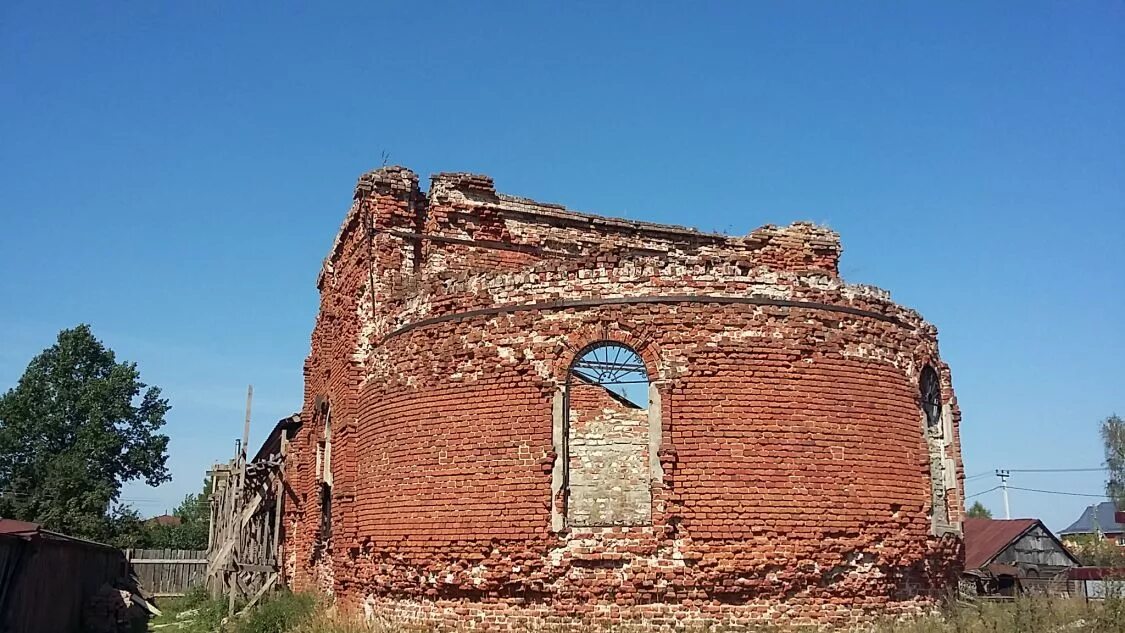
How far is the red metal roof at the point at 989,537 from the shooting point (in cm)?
2872

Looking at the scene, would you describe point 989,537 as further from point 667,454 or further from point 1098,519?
point 1098,519

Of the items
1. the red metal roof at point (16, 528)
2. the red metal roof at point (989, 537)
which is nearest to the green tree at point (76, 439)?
the red metal roof at point (16, 528)

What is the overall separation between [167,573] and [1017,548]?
93.1 ft

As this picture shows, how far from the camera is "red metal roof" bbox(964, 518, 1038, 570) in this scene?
28719mm

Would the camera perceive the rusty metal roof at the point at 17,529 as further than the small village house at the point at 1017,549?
No

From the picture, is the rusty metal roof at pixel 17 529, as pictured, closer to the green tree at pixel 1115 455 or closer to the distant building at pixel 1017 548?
the distant building at pixel 1017 548

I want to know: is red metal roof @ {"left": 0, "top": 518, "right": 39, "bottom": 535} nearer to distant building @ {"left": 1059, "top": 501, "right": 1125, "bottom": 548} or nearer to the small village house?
the small village house

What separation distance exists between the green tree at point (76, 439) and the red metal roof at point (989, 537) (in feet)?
99.0

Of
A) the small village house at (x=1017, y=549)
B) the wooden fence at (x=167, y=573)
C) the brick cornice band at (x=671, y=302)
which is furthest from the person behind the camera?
the wooden fence at (x=167, y=573)

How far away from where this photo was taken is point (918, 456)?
11.6 m

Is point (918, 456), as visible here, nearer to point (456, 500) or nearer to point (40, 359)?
point (456, 500)

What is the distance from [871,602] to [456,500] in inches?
200

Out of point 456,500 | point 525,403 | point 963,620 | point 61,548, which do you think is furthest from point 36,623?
point 963,620

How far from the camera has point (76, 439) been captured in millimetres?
35906
